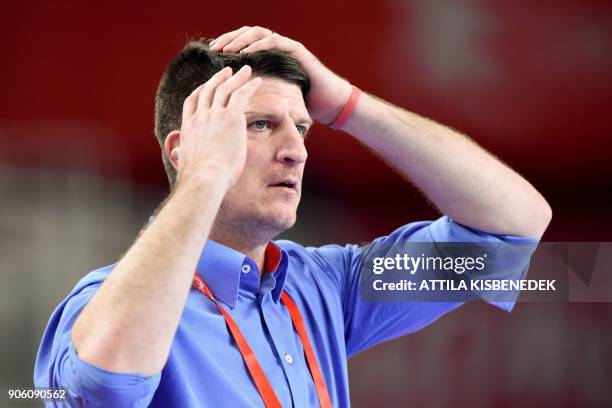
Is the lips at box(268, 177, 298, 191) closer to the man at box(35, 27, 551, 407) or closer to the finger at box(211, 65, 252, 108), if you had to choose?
the man at box(35, 27, 551, 407)

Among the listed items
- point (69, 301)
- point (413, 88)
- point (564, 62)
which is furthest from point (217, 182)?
point (564, 62)

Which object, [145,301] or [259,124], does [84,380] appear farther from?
[259,124]

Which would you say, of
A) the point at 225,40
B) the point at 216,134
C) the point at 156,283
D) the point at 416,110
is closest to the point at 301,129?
the point at 225,40

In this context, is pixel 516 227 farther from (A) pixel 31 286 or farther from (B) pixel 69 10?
(B) pixel 69 10

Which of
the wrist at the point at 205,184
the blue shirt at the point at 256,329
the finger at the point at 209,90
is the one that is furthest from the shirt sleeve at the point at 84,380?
the finger at the point at 209,90

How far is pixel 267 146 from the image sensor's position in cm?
124

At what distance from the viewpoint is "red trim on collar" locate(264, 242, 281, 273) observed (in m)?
1.28

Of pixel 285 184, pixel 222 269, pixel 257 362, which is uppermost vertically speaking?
pixel 285 184

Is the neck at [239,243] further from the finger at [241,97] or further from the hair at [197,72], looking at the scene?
the finger at [241,97]

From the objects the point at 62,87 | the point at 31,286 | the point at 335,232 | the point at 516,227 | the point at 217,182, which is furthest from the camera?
the point at 335,232

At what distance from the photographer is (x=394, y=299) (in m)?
1.42

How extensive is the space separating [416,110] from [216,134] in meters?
1.54

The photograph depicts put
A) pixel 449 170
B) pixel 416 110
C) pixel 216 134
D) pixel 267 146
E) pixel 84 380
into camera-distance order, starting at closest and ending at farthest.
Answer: pixel 84 380, pixel 216 134, pixel 267 146, pixel 449 170, pixel 416 110

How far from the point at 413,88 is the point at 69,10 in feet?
3.64
